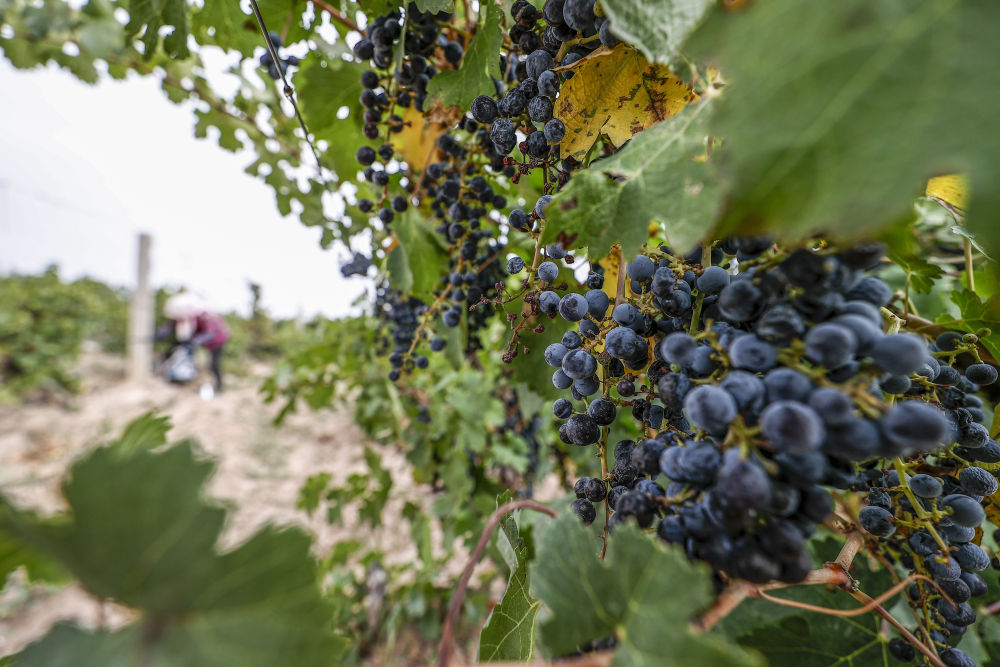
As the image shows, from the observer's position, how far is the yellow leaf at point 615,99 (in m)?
0.75

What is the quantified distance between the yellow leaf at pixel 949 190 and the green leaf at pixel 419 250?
111 centimetres

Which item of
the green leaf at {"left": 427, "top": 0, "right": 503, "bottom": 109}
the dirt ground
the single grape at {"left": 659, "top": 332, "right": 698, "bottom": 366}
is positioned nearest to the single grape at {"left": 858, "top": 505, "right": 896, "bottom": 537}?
the single grape at {"left": 659, "top": 332, "right": 698, "bottom": 366}

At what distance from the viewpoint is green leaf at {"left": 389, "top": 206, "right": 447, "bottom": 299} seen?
1.27 meters

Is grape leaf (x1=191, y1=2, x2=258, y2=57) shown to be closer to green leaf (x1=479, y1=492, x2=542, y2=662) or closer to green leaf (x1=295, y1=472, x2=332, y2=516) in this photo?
green leaf (x1=479, y1=492, x2=542, y2=662)

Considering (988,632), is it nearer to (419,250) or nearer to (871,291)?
(871,291)

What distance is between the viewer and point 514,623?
0.75m

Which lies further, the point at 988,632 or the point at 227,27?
the point at 227,27

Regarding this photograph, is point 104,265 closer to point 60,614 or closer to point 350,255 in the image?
point 60,614

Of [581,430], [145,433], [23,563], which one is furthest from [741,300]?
[23,563]

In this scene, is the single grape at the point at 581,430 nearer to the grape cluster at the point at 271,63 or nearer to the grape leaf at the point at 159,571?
the grape leaf at the point at 159,571

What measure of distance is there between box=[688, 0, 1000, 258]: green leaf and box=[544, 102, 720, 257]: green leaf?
161mm

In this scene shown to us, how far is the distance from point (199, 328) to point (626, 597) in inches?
333

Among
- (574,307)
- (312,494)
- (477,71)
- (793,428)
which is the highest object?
(477,71)

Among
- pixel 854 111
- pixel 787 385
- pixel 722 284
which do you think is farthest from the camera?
pixel 722 284
